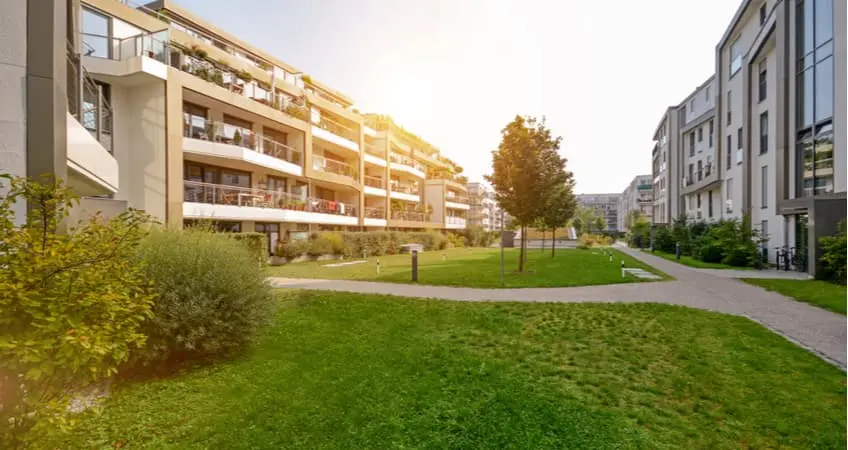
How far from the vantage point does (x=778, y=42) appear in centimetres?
2022

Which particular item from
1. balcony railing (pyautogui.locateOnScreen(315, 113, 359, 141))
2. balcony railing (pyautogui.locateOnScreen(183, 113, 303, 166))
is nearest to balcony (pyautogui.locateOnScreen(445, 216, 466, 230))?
balcony railing (pyautogui.locateOnScreen(315, 113, 359, 141))

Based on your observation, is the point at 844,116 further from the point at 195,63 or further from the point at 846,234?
the point at 195,63

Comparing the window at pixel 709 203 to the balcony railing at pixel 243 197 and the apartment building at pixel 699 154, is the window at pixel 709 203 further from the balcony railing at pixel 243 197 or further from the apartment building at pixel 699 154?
the balcony railing at pixel 243 197

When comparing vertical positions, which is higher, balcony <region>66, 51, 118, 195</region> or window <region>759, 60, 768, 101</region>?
window <region>759, 60, 768, 101</region>

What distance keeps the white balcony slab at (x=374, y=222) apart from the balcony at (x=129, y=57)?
1920cm

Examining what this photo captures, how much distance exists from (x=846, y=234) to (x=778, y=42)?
476 inches

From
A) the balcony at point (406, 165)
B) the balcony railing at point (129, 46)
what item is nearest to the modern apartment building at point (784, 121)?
the balcony at point (406, 165)

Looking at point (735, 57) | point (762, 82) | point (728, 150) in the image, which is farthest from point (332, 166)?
point (735, 57)

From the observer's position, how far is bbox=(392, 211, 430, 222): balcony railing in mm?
40938

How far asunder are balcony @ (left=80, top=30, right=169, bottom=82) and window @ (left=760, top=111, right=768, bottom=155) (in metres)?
32.6

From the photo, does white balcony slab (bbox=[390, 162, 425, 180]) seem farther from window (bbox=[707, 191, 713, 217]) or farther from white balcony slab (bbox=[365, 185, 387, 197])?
window (bbox=[707, 191, 713, 217])

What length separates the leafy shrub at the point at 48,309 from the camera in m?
2.59

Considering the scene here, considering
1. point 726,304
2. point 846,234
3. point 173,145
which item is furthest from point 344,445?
point 173,145

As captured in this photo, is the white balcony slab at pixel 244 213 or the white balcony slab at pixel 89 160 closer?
the white balcony slab at pixel 89 160
